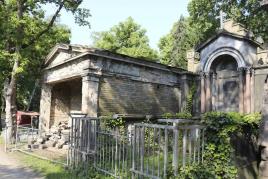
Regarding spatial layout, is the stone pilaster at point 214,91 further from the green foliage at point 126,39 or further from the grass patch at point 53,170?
the green foliage at point 126,39

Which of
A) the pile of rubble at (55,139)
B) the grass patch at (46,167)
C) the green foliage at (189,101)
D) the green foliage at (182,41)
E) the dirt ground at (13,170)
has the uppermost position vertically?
the green foliage at (182,41)

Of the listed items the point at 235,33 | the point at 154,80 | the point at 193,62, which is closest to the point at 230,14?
the point at 193,62

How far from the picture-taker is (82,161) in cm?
970

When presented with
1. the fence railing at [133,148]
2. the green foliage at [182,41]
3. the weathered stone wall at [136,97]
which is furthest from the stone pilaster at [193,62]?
the fence railing at [133,148]

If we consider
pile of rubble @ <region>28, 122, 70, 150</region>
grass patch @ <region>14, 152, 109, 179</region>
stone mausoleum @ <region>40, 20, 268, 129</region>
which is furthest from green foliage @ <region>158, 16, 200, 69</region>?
grass patch @ <region>14, 152, 109, 179</region>

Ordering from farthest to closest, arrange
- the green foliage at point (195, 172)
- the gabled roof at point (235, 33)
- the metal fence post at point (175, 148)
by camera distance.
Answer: the gabled roof at point (235, 33)
the green foliage at point (195, 172)
the metal fence post at point (175, 148)

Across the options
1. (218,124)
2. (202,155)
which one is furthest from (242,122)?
(202,155)

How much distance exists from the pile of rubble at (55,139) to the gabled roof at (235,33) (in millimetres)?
10234

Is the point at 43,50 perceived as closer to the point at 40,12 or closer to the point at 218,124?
the point at 40,12

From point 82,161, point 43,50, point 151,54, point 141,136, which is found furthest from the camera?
point 151,54

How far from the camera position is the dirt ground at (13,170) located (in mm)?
9609

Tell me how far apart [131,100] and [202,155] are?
955 centimetres

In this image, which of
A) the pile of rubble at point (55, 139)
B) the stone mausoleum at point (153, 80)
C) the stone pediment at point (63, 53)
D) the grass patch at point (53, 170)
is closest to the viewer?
the grass patch at point (53, 170)

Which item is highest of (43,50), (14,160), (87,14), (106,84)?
(87,14)
